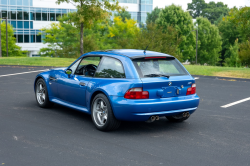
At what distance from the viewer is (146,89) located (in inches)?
231

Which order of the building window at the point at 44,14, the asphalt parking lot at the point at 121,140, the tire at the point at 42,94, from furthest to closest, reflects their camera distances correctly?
the building window at the point at 44,14 → the tire at the point at 42,94 → the asphalt parking lot at the point at 121,140

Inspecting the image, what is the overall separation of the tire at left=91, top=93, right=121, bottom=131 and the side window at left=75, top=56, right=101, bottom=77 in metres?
0.83

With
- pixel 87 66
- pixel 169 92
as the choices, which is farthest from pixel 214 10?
pixel 169 92

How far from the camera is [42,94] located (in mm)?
8352

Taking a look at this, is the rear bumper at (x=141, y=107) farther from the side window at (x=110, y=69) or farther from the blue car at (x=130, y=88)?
the side window at (x=110, y=69)

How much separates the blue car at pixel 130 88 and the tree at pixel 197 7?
11216cm

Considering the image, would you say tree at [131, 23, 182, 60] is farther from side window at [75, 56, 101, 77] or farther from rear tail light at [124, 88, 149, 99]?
rear tail light at [124, 88, 149, 99]

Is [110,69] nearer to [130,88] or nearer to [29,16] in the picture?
[130,88]

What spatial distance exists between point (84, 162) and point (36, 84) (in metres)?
4.50

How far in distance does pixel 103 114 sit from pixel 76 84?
1.04m

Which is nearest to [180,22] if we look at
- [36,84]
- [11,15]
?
[11,15]

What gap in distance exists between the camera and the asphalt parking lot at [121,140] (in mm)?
4688

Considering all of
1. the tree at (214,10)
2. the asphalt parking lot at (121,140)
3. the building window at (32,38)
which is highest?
the tree at (214,10)

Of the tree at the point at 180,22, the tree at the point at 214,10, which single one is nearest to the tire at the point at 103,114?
the tree at the point at 180,22
